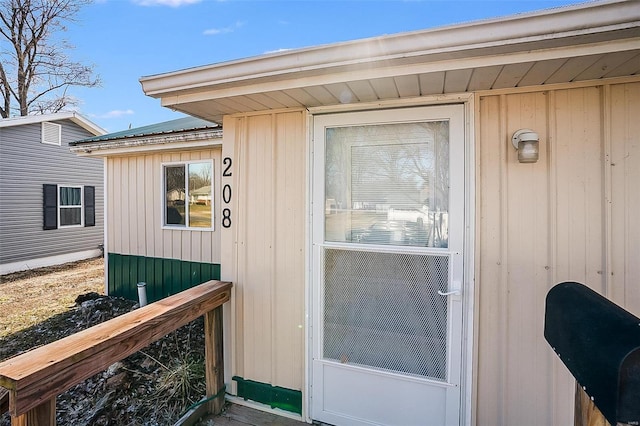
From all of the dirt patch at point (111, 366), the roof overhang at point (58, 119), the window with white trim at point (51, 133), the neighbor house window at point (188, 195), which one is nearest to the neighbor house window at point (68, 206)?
the window with white trim at point (51, 133)

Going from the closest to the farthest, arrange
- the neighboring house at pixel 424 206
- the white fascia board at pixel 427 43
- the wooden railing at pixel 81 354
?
the wooden railing at pixel 81 354
the white fascia board at pixel 427 43
the neighboring house at pixel 424 206

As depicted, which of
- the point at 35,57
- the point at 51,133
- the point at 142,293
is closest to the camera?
the point at 142,293

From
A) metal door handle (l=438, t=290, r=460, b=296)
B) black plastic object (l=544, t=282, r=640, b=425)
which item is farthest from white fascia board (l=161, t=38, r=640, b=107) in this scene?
metal door handle (l=438, t=290, r=460, b=296)

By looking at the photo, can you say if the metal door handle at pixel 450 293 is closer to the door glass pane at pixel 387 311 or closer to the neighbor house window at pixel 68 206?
the door glass pane at pixel 387 311

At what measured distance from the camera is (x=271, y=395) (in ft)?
8.24

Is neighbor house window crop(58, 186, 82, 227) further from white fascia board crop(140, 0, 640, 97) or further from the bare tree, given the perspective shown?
white fascia board crop(140, 0, 640, 97)

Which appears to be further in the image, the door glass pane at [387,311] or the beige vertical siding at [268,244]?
the beige vertical siding at [268,244]

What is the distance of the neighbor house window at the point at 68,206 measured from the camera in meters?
8.34

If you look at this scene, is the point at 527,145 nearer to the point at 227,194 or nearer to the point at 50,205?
the point at 227,194

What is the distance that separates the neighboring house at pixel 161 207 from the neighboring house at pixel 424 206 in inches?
102

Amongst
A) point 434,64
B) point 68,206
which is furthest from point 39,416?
point 68,206

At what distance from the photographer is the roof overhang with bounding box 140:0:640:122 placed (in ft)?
4.65

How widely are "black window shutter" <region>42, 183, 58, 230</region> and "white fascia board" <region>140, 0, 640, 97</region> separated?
869cm

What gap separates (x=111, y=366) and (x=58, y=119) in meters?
8.24
